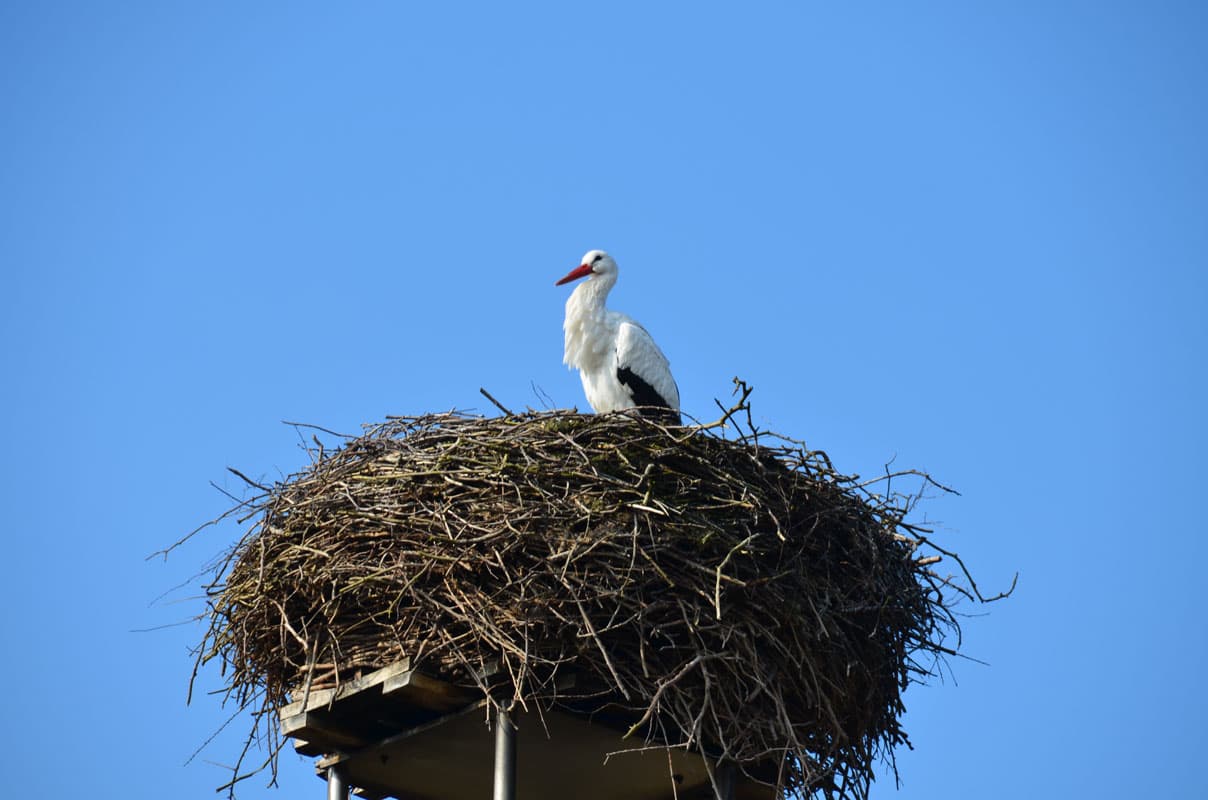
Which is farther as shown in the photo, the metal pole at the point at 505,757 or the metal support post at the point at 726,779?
the metal support post at the point at 726,779

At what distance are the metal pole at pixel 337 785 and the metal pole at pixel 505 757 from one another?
3.46ft

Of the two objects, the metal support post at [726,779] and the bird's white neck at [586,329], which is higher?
the bird's white neck at [586,329]

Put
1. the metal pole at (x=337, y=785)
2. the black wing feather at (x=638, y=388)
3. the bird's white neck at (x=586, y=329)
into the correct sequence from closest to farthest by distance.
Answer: the metal pole at (x=337, y=785) → the black wing feather at (x=638, y=388) → the bird's white neck at (x=586, y=329)

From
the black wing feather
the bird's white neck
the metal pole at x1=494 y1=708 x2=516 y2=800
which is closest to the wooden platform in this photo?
the metal pole at x1=494 y1=708 x2=516 y2=800

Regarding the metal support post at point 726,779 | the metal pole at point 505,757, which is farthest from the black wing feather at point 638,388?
the metal pole at point 505,757

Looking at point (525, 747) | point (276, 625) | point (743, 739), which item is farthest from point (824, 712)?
point (276, 625)

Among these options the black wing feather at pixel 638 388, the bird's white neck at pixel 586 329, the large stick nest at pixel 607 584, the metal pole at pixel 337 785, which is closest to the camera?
the large stick nest at pixel 607 584

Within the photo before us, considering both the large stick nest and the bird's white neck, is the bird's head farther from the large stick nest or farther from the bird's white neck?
the large stick nest

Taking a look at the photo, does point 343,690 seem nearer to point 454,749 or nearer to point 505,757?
point 454,749

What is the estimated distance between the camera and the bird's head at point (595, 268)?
1081 centimetres

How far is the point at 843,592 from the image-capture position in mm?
7480

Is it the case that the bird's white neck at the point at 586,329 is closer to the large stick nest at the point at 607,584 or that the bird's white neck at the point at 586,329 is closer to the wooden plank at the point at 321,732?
the large stick nest at the point at 607,584

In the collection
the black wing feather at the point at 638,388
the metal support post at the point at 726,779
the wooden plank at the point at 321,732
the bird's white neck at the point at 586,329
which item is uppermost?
the bird's white neck at the point at 586,329

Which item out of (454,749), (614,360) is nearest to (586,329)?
(614,360)
